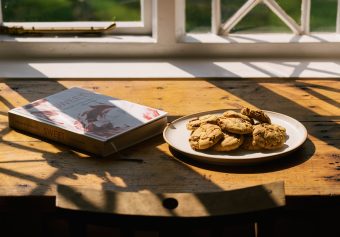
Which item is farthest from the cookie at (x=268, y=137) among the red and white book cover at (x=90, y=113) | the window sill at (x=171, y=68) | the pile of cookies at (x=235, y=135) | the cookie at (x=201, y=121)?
the window sill at (x=171, y=68)

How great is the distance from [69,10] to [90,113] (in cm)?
88

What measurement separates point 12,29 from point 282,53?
0.94 metres

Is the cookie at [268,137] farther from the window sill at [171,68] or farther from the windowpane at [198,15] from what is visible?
the windowpane at [198,15]

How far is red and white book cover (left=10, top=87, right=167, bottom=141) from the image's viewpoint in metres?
1.64

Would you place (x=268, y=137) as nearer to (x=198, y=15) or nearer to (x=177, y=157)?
(x=177, y=157)

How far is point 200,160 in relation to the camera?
1548 millimetres

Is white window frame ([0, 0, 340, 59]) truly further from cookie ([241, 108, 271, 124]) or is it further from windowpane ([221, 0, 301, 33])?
cookie ([241, 108, 271, 124])

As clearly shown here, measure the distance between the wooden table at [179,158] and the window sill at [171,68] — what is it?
0.56 ft

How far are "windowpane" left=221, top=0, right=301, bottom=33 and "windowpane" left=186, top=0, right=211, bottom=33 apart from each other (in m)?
0.06

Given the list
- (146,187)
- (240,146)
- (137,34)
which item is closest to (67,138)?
(146,187)

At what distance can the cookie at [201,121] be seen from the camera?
163 centimetres

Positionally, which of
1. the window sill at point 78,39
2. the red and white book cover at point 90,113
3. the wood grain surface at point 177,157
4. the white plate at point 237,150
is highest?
the window sill at point 78,39

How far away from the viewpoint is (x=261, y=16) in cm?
251

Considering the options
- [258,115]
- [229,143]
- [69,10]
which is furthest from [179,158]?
[69,10]
